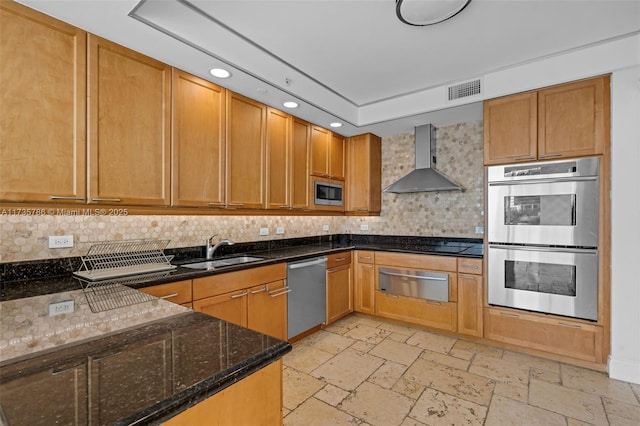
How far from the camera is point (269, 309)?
2.65 meters

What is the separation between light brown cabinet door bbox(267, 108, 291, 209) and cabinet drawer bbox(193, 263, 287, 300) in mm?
719

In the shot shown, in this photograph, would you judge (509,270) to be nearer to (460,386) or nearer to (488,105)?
(460,386)

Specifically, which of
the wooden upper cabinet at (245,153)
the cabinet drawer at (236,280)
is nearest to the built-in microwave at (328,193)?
the wooden upper cabinet at (245,153)

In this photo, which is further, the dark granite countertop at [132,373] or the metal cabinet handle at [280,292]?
the metal cabinet handle at [280,292]

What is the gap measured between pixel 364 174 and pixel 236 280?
250cm

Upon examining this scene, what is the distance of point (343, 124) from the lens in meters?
3.78

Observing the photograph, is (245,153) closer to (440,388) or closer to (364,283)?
(364,283)

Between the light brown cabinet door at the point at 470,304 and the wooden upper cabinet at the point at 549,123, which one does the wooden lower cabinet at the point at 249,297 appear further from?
the wooden upper cabinet at the point at 549,123

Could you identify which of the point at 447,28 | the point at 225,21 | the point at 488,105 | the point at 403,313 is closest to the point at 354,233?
the point at 403,313

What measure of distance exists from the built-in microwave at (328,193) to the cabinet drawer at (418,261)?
3.03 feet

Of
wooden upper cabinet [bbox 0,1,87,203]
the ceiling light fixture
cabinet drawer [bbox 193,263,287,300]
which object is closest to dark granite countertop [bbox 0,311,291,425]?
cabinet drawer [bbox 193,263,287,300]

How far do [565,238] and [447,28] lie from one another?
2.06 meters

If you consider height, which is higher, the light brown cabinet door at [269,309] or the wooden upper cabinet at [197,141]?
the wooden upper cabinet at [197,141]

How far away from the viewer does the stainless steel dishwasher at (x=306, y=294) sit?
9.52 ft
